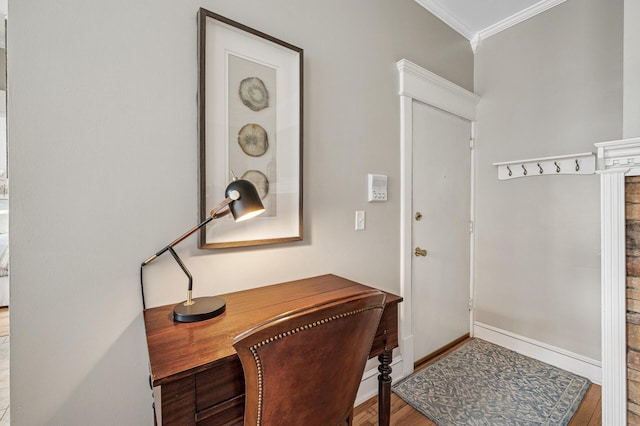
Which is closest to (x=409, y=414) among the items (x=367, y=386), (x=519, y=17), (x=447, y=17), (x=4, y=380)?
(x=367, y=386)

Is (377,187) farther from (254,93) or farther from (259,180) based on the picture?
(254,93)

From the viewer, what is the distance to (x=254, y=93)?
4.45 feet

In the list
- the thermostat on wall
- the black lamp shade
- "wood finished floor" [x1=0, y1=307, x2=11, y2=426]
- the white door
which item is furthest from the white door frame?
"wood finished floor" [x1=0, y1=307, x2=11, y2=426]

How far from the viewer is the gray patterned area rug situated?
5.45ft

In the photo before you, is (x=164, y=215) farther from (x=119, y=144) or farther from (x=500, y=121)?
(x=500, y=121)

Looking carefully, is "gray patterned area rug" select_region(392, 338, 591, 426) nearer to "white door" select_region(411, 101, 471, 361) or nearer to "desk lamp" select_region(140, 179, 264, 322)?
"white door" select_region(411, 101, 471, 361)

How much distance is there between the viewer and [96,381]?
3.42 feet

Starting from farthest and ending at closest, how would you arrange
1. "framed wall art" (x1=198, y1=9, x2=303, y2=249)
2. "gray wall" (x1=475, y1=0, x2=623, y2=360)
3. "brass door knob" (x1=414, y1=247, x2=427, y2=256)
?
"brass door knob" (x1=414, y1=247, x2=427, y2=256) → "gray wall" (x1=475, y1=0, x2=623, y2=360) → "framed wall art" (x1=198, y1=9, x2=303, y2=249)

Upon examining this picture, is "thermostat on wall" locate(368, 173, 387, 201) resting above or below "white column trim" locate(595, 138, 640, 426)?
above

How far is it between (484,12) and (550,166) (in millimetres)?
1345

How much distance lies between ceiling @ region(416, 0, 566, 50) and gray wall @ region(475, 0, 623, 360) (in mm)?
72

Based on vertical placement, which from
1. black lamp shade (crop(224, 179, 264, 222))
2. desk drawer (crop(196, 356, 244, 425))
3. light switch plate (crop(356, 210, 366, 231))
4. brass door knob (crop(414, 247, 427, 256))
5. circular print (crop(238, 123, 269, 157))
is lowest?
desk drawer (crop(196, 356, 244, 425))

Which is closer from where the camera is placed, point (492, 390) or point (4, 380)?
point (492, 390)

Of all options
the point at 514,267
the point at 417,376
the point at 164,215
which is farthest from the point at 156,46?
the point at 514,267
